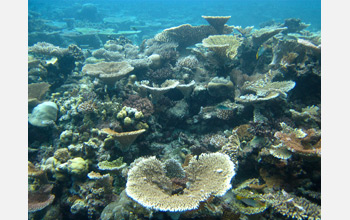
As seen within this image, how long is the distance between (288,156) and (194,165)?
1585mm

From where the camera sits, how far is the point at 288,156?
304 centimetres

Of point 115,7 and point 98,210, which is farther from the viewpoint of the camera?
point 115,7

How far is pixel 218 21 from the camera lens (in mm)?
7551

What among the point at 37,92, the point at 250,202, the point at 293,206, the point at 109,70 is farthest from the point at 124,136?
the point at 37,92

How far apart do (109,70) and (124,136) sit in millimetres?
2758

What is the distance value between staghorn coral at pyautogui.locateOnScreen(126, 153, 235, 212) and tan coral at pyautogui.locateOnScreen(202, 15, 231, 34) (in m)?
6.27

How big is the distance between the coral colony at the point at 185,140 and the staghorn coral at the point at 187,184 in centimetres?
2

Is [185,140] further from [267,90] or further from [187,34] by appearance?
[187,34]

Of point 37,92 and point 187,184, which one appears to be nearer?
point 187,184

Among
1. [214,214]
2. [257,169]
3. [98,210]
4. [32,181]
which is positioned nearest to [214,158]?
[214,214]

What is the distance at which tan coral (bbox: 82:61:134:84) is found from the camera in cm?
516

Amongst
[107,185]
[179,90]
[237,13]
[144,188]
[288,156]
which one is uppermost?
[237,13]

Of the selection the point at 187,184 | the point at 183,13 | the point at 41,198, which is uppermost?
the point at 183,13

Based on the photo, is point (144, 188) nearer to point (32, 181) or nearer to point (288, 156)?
point (288, 156)
